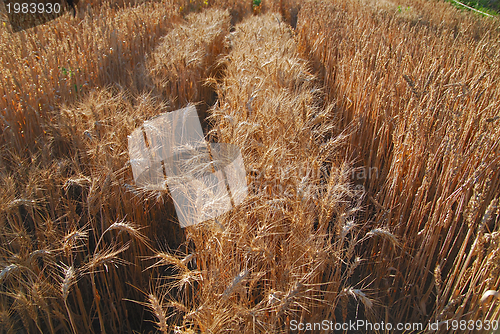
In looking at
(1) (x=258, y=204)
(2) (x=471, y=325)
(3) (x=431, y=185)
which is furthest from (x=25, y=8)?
(2) (x=471, y=325)

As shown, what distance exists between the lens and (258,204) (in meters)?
1.41

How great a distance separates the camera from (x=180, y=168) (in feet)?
5.32

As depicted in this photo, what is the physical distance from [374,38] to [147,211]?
10.9ft

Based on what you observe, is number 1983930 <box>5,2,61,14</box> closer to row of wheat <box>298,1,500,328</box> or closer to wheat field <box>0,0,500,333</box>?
wheat field <box>0,0,500,333</box>

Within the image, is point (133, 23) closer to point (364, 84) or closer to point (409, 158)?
point (364, 84)

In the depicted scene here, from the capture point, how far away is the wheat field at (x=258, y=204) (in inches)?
43.2

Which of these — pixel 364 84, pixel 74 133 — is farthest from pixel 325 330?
pixel 364 84

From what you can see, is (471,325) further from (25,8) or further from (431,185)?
(25,8)

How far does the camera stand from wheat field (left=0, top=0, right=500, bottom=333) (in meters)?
1.10

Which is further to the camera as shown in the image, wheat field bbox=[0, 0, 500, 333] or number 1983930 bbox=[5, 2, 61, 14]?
number 1983930 bbox=[5, 2, 61, 14]

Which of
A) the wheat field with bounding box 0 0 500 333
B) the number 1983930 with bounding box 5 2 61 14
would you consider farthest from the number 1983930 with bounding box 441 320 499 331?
the number 1983930 with bounding box 5 2 61 14

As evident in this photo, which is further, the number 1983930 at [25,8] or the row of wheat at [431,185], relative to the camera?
the number 1983930 at [25,8]

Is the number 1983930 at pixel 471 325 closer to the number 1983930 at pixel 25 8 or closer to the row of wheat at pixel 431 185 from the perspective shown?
the row of wheat at pixel 431 185

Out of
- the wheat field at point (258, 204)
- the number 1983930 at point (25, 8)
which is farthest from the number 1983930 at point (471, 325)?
the number 1983930 at point (25, 8)
